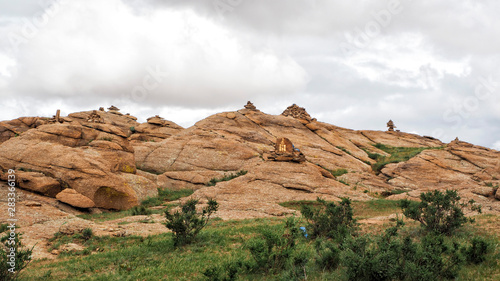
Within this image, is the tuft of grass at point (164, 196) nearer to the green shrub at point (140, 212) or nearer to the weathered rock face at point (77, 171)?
the weathered rock face at point (77, 171)

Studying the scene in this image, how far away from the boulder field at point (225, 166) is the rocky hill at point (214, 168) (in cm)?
13

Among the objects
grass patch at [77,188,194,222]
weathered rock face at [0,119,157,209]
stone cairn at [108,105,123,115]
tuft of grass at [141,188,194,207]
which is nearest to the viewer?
grass patch at [77,188,194,222]

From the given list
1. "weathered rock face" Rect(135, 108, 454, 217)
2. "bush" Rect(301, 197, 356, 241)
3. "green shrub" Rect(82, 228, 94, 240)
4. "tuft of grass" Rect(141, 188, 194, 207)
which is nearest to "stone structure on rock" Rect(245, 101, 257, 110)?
"weathered rock face" Rect(135, 108, 454, 217)

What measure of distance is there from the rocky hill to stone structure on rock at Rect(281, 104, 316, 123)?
255 centimetres

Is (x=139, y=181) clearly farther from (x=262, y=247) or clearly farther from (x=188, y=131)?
(x=262, y=247)

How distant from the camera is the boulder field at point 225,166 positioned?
28.3 meters

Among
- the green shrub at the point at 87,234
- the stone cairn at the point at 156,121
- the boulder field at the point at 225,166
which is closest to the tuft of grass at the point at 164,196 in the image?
the boulder field at the point at 225,166

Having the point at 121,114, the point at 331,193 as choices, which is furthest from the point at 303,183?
the point at 121,114

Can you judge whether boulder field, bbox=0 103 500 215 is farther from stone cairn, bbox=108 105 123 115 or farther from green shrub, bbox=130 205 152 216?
stone cairn, bbox=108 105 123 115

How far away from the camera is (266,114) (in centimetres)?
6794

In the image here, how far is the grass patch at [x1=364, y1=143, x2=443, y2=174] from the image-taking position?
174 ft

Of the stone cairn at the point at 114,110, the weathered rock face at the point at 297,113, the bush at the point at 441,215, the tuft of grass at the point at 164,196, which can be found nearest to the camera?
the bush at the point at 441,215

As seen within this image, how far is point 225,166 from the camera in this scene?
1785 inches

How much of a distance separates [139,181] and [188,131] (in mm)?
22048
